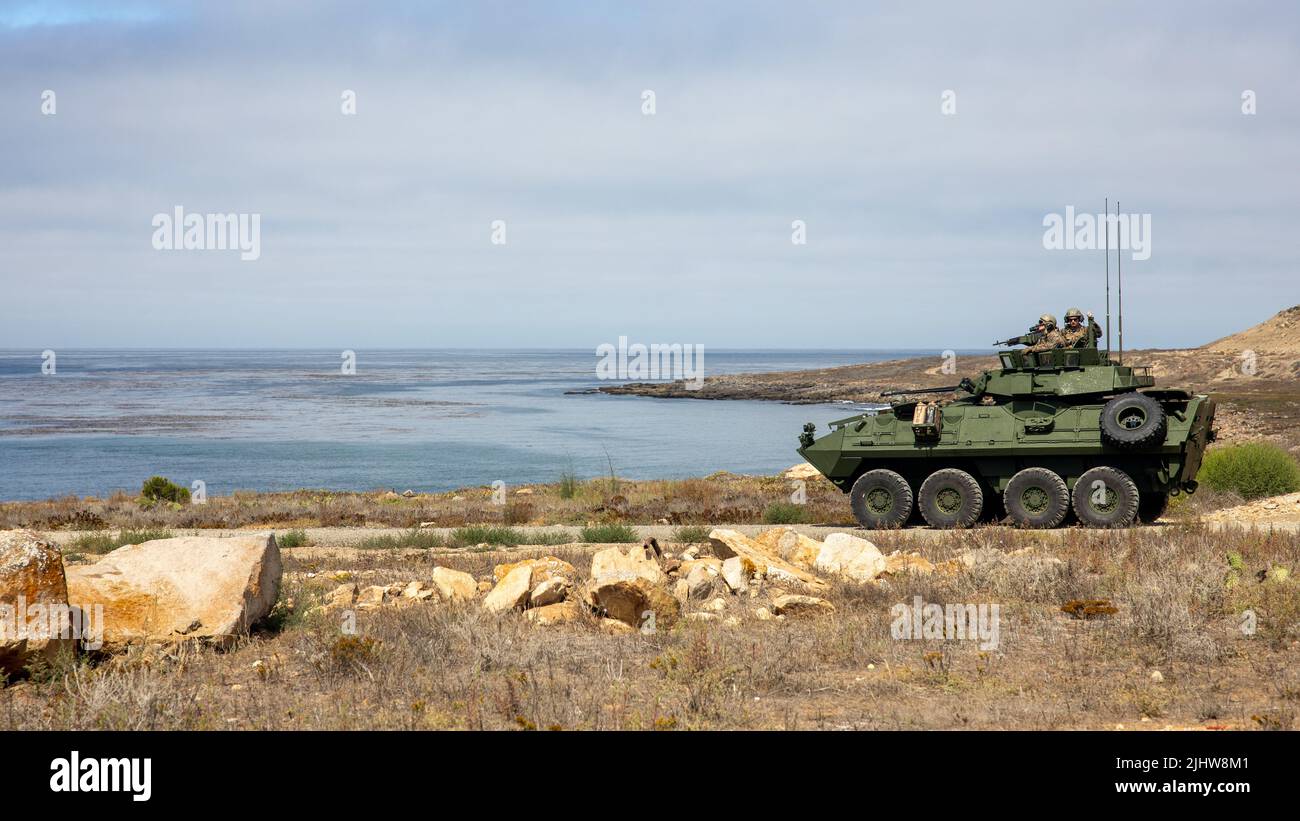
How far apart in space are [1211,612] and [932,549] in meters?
4.91

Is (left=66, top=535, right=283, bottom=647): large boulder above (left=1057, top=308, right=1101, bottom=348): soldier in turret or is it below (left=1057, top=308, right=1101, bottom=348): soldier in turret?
below

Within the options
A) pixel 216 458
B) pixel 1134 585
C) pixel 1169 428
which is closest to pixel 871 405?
pixel 216 458

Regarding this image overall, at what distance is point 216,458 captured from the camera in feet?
144

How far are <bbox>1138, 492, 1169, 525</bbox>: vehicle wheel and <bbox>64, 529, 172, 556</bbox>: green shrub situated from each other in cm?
1539

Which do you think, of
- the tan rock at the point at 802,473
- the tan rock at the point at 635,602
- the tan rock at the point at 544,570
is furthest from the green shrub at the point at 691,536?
the tan rock at the point at 802,473

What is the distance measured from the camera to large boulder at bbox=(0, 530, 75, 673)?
700 cm

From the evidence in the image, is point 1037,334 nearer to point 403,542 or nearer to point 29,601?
point 403,542

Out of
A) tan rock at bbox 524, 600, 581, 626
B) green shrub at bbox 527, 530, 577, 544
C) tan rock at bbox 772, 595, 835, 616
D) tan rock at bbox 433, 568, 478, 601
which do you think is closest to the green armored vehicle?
green shrub at bbox 527, 530, 577, 544

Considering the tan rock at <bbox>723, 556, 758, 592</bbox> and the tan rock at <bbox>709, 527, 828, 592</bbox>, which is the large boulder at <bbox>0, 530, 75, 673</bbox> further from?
the tan rock at <bbox>709, 527, 828, 592</bbox>

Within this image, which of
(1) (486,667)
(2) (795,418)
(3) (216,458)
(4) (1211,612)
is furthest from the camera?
(2) (795,418)

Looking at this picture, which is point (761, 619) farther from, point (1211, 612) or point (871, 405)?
point (871, 405)

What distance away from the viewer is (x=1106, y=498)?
55.0 feet

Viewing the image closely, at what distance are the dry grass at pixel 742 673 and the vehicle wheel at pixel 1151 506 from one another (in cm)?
806

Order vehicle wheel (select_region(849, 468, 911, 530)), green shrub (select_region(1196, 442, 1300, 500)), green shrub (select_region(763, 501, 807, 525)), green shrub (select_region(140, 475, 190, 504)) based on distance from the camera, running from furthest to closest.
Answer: green shrub (select_region(140, 475, 190, 504)) → green shrub (select_region(1196, 442, 1300, 500)) → green shrub (select_region(763, 501, 807, 525)) → vehicle wheel (select_region(849, 468, 911, 530))
